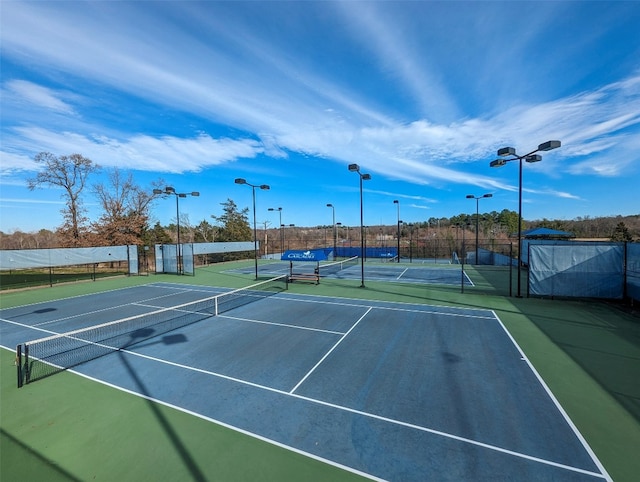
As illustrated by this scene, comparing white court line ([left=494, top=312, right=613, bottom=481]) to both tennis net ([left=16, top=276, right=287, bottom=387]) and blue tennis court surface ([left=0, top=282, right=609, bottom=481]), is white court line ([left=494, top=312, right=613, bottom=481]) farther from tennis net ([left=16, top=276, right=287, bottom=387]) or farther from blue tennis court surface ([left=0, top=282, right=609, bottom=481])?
tennis net ([left=16, top=276, right=287, bottom=387])

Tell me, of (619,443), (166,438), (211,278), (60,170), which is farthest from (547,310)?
(60,170)

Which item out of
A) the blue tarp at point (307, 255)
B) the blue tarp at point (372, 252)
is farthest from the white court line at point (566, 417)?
the blue tarp at point (372, 252)

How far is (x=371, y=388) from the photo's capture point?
657cm

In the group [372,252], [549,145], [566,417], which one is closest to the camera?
[566,417]

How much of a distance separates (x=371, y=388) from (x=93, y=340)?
9127 mm

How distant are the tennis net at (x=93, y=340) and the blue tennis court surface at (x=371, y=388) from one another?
67 cm

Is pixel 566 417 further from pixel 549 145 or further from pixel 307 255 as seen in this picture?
pixel 307 255

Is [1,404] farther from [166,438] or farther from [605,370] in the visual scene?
[605,370]

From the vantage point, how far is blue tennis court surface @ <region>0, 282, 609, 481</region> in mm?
4531

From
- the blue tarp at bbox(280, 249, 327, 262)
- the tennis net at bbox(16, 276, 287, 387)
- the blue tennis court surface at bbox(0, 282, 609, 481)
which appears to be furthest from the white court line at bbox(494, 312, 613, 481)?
the blue tarp at bbox(280, 249, 327, 262)

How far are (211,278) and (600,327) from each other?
76.1ft

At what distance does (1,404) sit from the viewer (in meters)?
6.06

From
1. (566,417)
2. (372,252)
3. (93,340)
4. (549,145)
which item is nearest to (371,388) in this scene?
(566,417)

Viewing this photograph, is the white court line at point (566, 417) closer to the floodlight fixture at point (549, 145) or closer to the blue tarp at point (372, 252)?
the floodlight fixture at point (549, 145)
